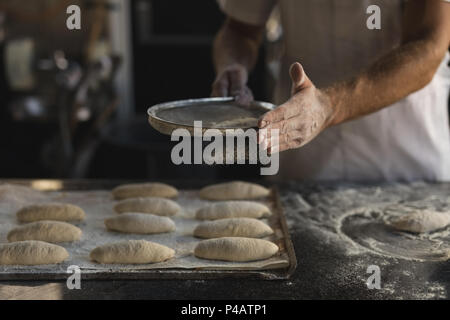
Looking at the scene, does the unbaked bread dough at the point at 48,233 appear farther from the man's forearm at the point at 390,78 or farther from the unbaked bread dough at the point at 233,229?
the man's forearm at the point at 390,78

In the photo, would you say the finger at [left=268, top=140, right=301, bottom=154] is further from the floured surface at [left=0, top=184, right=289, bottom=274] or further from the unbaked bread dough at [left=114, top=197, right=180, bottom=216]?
the unbaked bread dough at [left=114, top=197, right=180, bottom=216]

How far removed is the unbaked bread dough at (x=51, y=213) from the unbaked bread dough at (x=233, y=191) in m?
0.49

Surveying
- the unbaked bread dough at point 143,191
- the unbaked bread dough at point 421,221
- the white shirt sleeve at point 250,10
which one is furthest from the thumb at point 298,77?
the white shirt sleeve at point 250,10

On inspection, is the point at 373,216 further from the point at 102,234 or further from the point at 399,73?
the point at 102,234

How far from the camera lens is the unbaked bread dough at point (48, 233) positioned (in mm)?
1899

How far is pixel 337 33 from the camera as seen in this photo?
2.55 m

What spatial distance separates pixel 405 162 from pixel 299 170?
46 cm

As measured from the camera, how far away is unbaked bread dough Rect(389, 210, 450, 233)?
1.95 meters

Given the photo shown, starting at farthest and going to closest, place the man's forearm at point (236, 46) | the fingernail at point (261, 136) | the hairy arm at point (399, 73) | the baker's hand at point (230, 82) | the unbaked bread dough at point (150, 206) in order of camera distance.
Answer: the man's forearm at point (236, 46) → the baker's hand at point (230, 82) → the unbaked bread dough at point (150, 206) → the hairy arm at point (399, 73) → the fingernail at point (261, 136)

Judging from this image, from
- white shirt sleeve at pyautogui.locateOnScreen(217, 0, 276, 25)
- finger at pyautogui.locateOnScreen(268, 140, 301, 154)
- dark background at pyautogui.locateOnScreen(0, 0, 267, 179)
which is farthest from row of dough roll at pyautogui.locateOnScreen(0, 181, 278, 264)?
dark background at pyautogui.locateOnScreen(0, 0, 267, 179)

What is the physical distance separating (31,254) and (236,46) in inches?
55.9

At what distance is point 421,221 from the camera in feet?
6.41

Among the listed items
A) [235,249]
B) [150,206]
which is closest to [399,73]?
[235,249]

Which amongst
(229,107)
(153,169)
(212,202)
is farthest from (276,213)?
(153,169)
